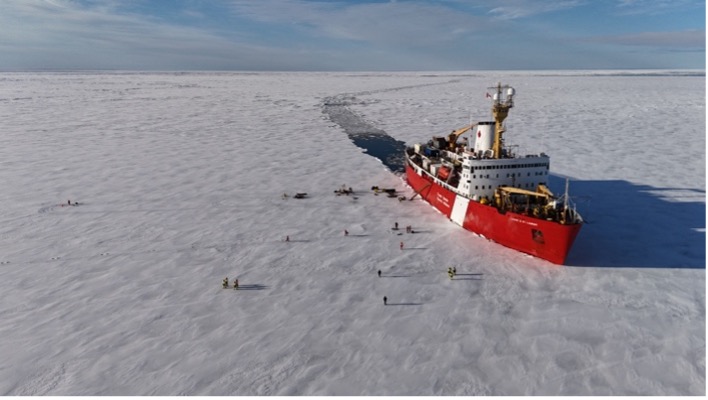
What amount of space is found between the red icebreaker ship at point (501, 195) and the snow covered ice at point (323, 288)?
0.80 metres

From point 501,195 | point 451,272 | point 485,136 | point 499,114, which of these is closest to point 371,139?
point 485,136

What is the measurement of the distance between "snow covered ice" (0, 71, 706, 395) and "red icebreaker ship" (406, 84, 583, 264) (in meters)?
0.80

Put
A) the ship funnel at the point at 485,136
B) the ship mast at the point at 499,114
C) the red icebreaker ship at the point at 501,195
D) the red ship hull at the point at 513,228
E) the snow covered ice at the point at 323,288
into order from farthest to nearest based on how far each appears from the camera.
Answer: the ship funnel at the point at 485,136
the ship mast at the point at 499,114
the red icebreaker ship at the point at 501,195
the red ship hull at the point at 513,228
the snow covered ice at the point at 323,288

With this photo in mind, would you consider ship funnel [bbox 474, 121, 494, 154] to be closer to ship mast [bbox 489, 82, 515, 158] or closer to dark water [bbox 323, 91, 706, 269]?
ship mast [bbox 489, 82, 515, 158]

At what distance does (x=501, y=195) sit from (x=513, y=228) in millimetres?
2056

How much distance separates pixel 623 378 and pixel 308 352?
8.25 meters

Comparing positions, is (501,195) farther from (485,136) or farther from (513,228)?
(485,136)

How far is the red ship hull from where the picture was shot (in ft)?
54.0

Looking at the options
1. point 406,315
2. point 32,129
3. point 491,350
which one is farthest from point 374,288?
point 32,129

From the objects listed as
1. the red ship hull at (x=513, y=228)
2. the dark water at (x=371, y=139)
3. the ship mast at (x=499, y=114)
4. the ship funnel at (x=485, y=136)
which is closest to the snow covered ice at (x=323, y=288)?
the red ship hull at (x=513, y=228)

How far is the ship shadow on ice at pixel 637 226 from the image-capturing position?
17531 mm

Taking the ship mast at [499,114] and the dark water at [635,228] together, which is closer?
the dark water at [635,228]

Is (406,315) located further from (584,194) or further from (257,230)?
(584,194)

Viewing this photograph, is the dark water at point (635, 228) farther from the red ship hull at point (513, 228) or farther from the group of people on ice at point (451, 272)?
the group of people on ice at point (451, 272)
